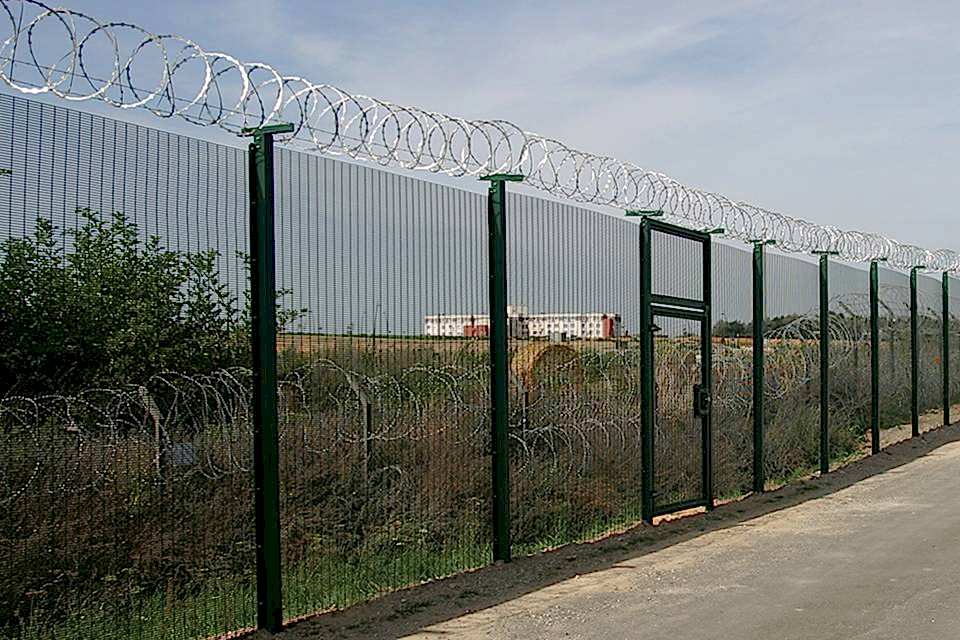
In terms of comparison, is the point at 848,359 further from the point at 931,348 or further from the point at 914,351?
the point at 931,348

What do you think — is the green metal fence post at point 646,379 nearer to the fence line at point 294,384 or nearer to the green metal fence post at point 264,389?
the fence line at point 294,384

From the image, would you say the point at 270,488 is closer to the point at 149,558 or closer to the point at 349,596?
the point at 149,558

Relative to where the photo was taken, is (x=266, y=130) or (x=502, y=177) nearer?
(x=266, y=130)

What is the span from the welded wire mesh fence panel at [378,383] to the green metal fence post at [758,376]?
15.1 ft

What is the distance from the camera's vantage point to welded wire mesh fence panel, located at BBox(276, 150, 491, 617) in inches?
265

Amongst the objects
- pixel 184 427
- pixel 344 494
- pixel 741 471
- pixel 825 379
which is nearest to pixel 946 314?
pixel 825 379

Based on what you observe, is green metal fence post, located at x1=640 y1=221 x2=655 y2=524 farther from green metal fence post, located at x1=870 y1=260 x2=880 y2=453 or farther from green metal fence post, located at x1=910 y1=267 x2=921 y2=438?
green metal fence post, located at x1=910 y1=267 x2=921 y2=438

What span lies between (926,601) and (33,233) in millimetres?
5167

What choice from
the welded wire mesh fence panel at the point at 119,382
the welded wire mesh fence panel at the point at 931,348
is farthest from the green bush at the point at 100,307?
the welded wire mesh fence panel at the point at 931,348

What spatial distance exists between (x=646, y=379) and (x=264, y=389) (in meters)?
4.33

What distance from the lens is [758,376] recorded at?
12.3 meters

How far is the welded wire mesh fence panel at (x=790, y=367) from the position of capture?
1375 cm

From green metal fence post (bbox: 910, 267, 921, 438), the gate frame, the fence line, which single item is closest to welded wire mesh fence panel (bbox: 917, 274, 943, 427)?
green metal fence post (bbox: 910, 267, 921, 438)

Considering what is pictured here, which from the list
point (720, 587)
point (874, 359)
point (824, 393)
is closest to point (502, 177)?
point (720, 587)
